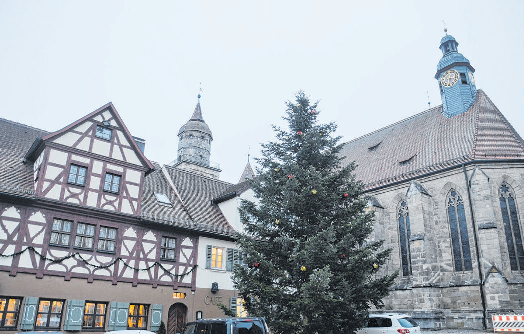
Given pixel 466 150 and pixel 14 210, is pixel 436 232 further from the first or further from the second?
pixel 14 210

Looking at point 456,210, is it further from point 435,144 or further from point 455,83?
point 455,83

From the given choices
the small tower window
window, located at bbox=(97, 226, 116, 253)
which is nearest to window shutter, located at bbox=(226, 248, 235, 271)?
window, located at bbox=(97, 226, 116, 253)

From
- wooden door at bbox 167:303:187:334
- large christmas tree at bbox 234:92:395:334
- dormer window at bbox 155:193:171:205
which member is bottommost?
wooden door at bbox 167:303:187:334

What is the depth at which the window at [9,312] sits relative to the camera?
1327cm

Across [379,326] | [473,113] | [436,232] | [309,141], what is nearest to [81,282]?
[309,141]

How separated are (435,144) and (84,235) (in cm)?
2296

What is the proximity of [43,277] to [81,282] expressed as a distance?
134cm

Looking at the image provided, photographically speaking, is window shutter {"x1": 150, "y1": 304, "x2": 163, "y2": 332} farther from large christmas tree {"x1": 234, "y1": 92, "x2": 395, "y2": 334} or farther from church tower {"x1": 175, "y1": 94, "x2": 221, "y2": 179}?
church tower {"x1": 175, "y1": 94, "x2": 221, "y2": 179}

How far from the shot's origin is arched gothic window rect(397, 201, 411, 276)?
86.2ft

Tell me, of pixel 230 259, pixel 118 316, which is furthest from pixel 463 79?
pixel 118 316

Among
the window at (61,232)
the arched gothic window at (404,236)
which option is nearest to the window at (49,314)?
the window at (61,232)

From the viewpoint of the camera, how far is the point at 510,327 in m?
16.5

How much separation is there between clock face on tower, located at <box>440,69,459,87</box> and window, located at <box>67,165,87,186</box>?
26.6 meters

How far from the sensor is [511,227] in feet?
74.3
